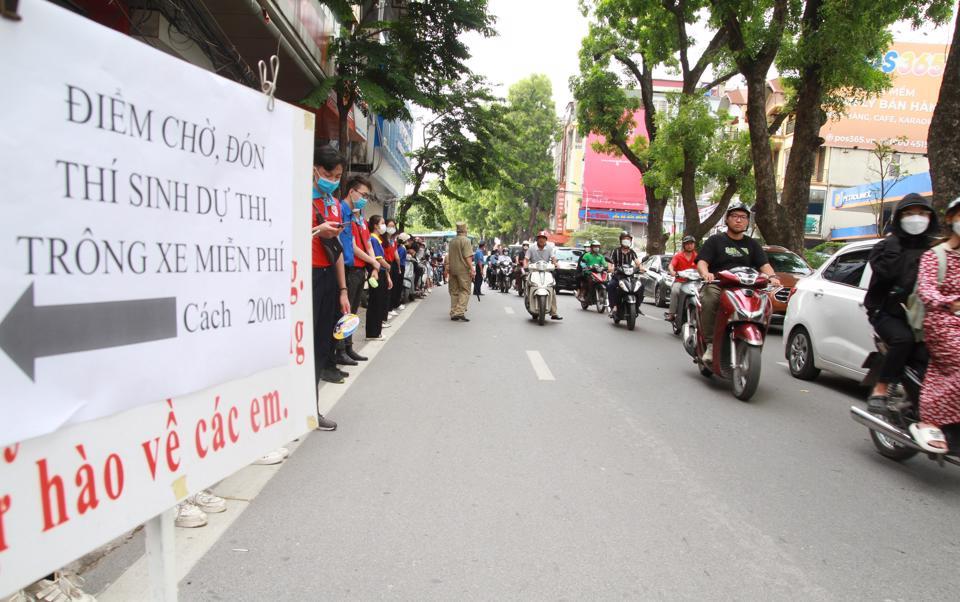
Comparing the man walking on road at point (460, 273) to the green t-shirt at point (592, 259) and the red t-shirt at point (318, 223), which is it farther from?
the red t-shirt at point (318, 223)

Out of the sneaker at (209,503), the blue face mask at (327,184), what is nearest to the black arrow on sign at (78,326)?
the sneaker at (209,503)

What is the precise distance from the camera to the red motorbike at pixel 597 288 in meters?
15.1

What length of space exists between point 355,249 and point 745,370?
4069mm

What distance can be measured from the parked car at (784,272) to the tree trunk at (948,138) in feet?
9.73

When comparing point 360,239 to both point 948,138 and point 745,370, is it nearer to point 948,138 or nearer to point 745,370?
point 745,370

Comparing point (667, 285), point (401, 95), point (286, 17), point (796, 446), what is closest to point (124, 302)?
point (796, 446)

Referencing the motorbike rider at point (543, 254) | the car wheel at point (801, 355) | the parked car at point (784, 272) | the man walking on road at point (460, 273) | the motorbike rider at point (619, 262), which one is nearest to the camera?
the car wheel at point (801, 355)

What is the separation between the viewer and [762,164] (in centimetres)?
1564

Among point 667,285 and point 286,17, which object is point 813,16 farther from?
point 286,17

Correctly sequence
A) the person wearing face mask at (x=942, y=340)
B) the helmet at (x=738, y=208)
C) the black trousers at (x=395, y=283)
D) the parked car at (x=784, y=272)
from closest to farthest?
the person wearing face mask at (x=942, y=340)
the helmet at (x=738, y=208)
the black trousers at (x=395, y=283)
the parked car at (x=784, y=272)

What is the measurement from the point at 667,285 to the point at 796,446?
47.0 feet

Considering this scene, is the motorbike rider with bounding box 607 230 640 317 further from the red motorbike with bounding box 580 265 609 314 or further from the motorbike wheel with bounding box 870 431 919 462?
the motorbike wheel with bounding box 870 431 919 462

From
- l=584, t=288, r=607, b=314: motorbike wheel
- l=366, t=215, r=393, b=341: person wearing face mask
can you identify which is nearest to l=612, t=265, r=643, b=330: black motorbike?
l=584, t=288, r=607, b=314: motorbike wheel

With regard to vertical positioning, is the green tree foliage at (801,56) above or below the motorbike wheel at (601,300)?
above
